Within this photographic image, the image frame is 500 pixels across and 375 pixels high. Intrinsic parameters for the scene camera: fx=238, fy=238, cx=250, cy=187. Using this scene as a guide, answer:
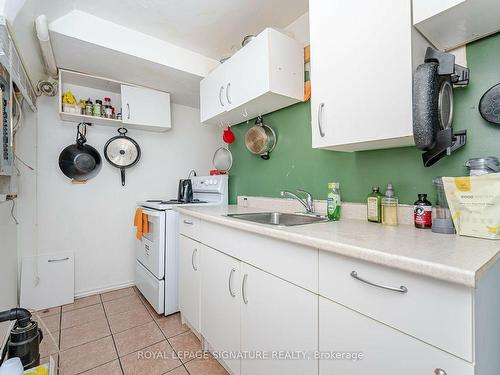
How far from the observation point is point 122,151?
8.30 feet

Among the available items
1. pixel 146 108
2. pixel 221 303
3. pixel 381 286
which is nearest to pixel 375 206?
pixel 381 286

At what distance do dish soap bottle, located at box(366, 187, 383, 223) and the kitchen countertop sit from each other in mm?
201

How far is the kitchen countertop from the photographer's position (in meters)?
0.55

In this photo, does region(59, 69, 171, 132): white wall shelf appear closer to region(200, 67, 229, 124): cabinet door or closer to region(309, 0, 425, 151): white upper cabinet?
region(200, 67, 229, 124): cabinet door

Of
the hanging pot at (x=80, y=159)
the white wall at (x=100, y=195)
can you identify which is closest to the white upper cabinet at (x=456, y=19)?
the white wall at (x=100, y=195)

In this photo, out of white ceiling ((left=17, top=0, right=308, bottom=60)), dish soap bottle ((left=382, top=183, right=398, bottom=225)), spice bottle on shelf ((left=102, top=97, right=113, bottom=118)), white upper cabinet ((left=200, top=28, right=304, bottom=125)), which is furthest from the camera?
spice bottle on shelf ((left=102, top=97, right=113, bottom=118))

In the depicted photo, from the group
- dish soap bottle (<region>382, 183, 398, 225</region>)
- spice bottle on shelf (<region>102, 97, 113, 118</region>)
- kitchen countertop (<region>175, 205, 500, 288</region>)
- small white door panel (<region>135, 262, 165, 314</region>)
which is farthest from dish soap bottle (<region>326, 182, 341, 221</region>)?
spice bottle on shelf (<region>102, 97, 113, 118</region>)

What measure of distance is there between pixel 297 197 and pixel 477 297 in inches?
46.8

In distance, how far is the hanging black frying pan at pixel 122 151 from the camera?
8.14 feet

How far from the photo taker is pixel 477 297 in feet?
1.81

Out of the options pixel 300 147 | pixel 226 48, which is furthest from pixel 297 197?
pixel 226 48

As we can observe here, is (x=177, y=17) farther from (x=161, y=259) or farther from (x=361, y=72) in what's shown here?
(x=161, y=259)

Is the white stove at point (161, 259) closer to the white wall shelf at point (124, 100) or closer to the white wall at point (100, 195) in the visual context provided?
the white wall at point (100, 195)

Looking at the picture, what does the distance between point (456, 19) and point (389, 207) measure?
30.7 inches
